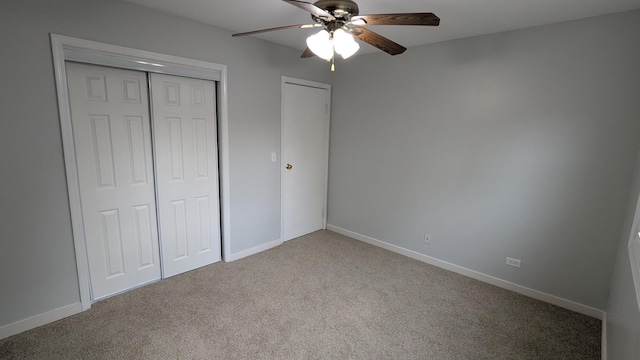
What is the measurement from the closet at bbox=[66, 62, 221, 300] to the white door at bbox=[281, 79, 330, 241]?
93cm

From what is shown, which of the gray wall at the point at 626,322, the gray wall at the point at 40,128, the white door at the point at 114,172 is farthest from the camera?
the white door at the point at 114,172

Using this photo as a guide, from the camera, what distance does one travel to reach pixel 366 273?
3.13 meters

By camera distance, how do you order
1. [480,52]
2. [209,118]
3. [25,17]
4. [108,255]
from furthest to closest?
[209,118]
[480,52]
[108,255]
[25,17]

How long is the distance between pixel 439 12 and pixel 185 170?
257 centimetres

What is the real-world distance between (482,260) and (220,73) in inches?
126

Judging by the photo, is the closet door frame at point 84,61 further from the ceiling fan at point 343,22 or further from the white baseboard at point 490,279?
the white baseboard at point 490,279

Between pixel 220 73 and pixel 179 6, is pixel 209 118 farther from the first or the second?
pixel 179 6

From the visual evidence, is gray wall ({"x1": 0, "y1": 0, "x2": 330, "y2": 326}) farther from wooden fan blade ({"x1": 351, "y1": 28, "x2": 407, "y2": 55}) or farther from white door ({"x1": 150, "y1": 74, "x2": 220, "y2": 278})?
wooden fan blade ({"x1": 351, "y1": 28, "x2": 407, "y2": 55})

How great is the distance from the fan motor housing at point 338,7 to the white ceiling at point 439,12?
0.53m

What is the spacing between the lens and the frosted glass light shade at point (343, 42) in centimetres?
168

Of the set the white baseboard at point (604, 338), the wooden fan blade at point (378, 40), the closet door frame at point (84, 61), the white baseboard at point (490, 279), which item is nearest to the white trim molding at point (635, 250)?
the white baseboard at point (604, 338)

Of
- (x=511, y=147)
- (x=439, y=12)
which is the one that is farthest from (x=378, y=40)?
(x=511, y=147)

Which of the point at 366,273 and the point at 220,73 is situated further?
the point at 366,273

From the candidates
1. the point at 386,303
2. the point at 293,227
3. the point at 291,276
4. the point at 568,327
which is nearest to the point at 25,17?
the point at 291,276
